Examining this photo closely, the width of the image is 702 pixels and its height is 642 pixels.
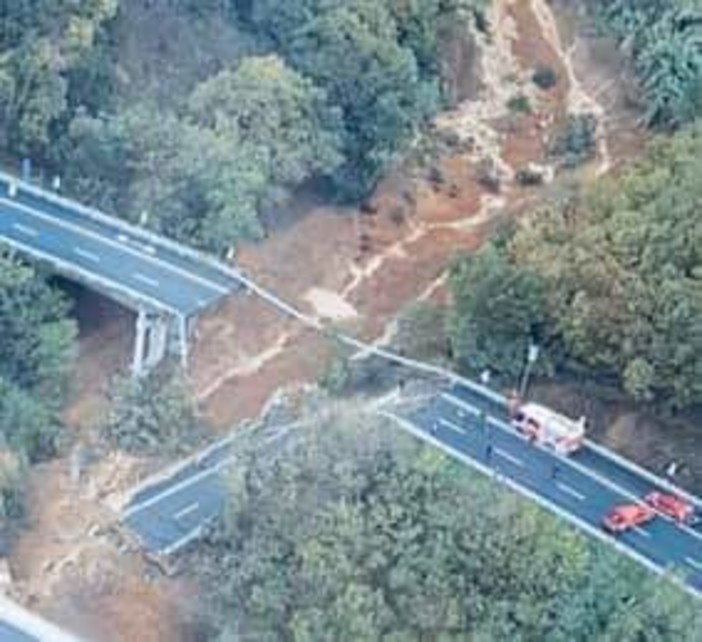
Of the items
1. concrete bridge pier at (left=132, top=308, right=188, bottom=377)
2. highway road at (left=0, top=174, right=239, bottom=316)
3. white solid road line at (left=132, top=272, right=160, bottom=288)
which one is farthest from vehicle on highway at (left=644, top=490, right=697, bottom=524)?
white solid road line at (left=132, top=272, right=160, bottom=288)

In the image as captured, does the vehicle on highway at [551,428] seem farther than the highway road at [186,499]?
Yes

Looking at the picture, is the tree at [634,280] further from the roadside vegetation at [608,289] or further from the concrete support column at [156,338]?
the concrete support column at [156,338]

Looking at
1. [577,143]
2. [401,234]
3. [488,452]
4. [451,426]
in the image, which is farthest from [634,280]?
[577,143]

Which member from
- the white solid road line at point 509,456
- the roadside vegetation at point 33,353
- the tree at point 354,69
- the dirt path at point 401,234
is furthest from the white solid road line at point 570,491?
the tree at point 354,69

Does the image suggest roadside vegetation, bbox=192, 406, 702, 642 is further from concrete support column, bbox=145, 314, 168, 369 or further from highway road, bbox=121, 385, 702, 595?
concrete support column, bbox=145, 314, 168, 369

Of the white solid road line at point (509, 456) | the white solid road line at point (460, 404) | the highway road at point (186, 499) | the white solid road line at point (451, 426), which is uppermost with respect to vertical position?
the white solid road line at point (460, 404)

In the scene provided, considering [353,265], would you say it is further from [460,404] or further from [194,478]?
[194,478]
